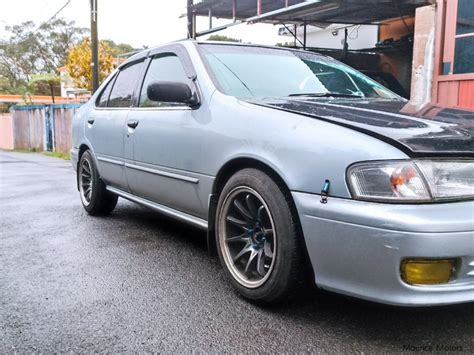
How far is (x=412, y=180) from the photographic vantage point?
7.22 ft

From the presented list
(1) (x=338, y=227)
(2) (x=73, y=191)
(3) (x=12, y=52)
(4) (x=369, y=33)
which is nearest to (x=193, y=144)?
(1) (x=338, y=227)

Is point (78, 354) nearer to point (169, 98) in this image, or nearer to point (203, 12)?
point (169, 98)

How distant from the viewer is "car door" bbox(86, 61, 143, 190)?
174 inches

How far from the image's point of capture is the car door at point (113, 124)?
14.5 ft

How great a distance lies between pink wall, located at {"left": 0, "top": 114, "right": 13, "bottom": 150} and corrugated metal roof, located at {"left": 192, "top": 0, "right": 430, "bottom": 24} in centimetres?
1666

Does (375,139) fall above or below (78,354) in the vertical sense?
above

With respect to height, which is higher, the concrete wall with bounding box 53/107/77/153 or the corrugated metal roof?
the corrugated metal roof

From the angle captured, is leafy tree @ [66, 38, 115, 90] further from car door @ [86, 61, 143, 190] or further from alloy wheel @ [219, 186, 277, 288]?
alloy wheel @ [219, 186, 277, 288]

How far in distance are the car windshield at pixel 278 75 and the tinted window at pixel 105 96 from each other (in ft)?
5.35

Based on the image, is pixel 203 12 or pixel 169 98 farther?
pixel 203 12

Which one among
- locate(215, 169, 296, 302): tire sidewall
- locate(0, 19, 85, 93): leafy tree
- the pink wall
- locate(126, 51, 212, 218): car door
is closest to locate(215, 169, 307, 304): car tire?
locate(215, 169, 296, 302): tire sidewall

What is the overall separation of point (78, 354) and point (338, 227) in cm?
138

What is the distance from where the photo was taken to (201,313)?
2762mm

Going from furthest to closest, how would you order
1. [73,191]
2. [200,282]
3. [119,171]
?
1. [73,191]
2. [119,171]
3. [200,282]
